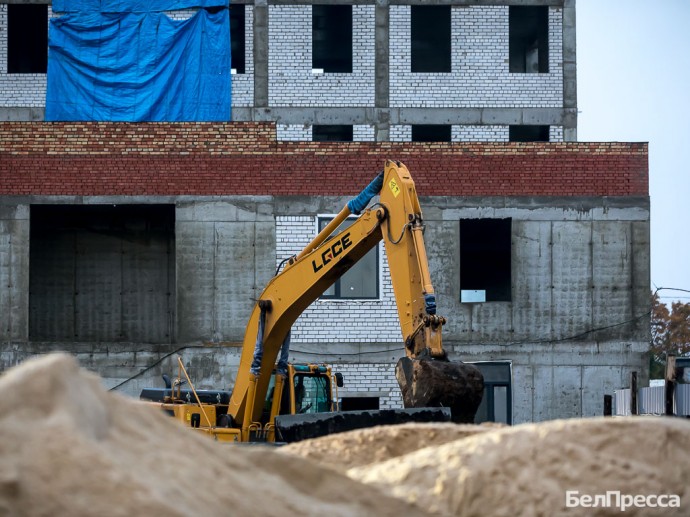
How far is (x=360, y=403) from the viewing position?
27.5 metres

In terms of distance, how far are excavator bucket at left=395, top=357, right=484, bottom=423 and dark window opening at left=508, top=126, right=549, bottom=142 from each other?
20998 mm

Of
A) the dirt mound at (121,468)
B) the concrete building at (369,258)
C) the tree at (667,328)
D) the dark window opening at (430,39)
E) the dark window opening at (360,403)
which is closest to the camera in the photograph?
the dirt mound at (121,468)

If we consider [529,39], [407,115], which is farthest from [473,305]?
[529,39]

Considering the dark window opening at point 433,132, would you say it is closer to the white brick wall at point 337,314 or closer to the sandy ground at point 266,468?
the white brick wall at point 337,314

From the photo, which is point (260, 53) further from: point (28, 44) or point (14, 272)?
point (14, 272)

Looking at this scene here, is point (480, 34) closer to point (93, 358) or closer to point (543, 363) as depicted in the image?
point (543, 363)

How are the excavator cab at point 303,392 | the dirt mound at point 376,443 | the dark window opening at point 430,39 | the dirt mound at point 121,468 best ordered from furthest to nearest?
the dark window opening at point 430,39, the excavator cab at point 303,392, the dirt mound at point 376,443, the dirt mound at point 121,468

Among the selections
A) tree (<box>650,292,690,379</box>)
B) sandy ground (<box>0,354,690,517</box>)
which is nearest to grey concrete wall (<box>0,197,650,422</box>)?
sandy ground (<box>0,354,690,517</box>)

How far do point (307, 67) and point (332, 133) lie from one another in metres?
1.83

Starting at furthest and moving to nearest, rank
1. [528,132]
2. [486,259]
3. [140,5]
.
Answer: [528,132]
[140,5]
[486,259]

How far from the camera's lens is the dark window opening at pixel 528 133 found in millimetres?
34531

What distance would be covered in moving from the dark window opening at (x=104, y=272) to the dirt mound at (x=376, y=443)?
23.3 meters

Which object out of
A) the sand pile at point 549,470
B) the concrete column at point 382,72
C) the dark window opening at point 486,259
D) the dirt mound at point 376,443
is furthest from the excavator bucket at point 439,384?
the concrete column at point 382,72

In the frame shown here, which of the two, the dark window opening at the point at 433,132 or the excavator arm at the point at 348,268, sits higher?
the dark window opening at the point at 433,132
